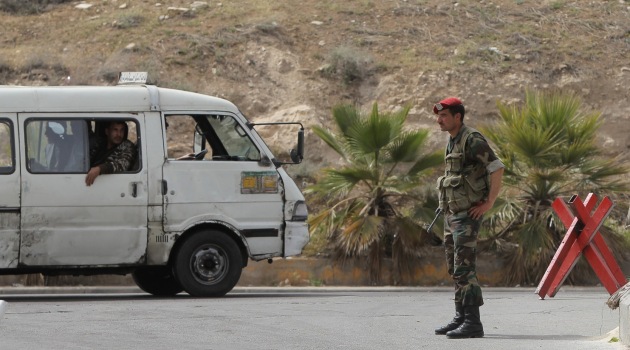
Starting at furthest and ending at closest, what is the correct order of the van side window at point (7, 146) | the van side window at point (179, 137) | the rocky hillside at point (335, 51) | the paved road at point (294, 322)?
1. the rocky hillside at point (335, 51)
2. the van side window at point (179, 137)
3. the van side window at point (7, 146)
4. the paved road at point (294, 322)

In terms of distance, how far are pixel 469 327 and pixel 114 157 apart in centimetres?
569

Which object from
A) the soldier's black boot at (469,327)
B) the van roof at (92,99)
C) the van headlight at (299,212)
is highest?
the van roof at (92,99)

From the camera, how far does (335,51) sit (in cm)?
2986

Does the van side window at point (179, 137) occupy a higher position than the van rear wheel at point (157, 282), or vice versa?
the van side window at point (179, 137)

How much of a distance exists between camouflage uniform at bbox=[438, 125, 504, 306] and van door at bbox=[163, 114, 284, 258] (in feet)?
16.0

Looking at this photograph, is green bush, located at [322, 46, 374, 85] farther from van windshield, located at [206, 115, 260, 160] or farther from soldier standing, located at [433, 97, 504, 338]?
soldier standing, located at [433, 97, 504, 338]

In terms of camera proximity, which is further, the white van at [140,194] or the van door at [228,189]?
the van door at [228,189]

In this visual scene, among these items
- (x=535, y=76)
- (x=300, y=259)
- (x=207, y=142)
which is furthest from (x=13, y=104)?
(x=535, y=76)

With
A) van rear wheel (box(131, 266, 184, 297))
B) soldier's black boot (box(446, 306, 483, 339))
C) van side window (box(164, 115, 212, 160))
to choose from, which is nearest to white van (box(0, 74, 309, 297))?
van rear wheel (box(131, 266, 184, 297))

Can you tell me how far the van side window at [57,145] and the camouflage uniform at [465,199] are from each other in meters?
5.39

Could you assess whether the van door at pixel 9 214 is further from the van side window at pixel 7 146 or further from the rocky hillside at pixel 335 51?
the rocky hillside at pixel 335 51

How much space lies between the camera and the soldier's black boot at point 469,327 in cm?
967

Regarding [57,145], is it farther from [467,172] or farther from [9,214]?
[467,172]

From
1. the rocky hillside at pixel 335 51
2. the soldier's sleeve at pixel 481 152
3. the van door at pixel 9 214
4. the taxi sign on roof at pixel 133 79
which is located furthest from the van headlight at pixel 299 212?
the rocky hillside at pixel 335 51
